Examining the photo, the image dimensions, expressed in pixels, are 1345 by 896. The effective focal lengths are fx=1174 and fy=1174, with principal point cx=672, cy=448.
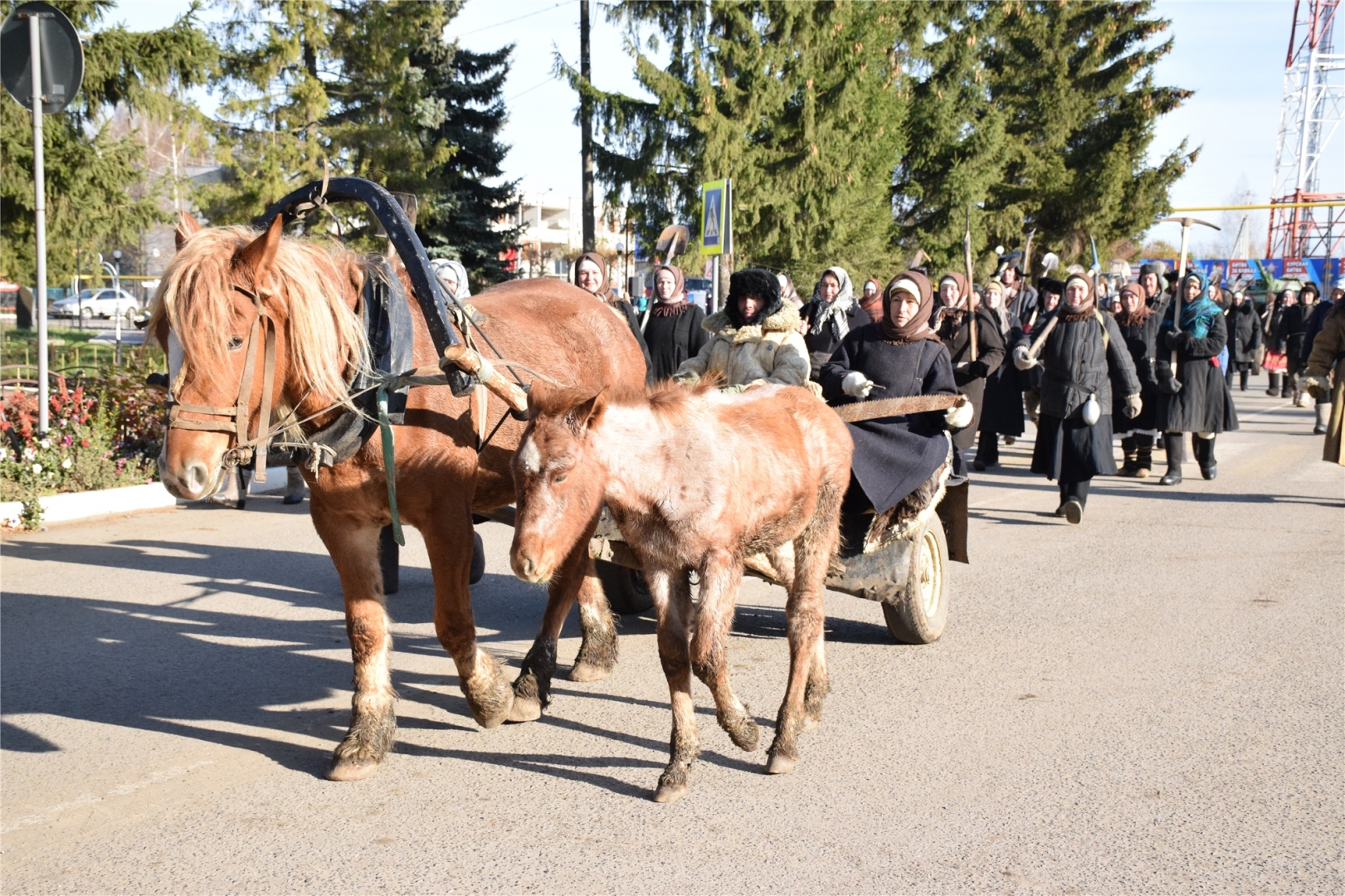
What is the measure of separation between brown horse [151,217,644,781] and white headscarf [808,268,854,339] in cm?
523

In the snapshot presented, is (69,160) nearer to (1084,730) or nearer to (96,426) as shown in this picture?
(96,426)

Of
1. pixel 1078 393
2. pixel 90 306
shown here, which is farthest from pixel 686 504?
pixel 90 306

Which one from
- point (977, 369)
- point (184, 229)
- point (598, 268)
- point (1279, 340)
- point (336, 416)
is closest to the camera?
point (184, 229)

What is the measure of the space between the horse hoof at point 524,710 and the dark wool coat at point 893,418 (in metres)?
1.80

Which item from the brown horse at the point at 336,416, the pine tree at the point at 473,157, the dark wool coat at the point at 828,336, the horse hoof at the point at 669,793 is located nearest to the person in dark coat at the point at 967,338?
the dark wool coat at the point at 828,336

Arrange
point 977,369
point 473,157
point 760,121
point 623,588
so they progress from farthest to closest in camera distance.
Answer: point 473,157 < point 760,121 < point 977,369 < point 623,588

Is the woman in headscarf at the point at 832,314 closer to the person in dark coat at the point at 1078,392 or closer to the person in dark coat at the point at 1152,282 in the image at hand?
the person in dark coat at the point at 1078,392

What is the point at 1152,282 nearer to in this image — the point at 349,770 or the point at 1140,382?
the point at 1140,382

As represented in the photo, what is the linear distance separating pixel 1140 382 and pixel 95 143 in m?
13.7

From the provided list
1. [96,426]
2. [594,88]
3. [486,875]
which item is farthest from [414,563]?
[594,88]

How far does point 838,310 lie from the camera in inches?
416

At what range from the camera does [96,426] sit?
11.0m

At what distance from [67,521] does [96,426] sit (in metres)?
1.31

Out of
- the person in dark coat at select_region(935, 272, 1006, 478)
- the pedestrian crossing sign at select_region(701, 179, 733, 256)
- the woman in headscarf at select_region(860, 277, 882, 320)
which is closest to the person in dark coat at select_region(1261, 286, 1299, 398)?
the woman in headscarf at select_region(860, 277, 882, 320)
